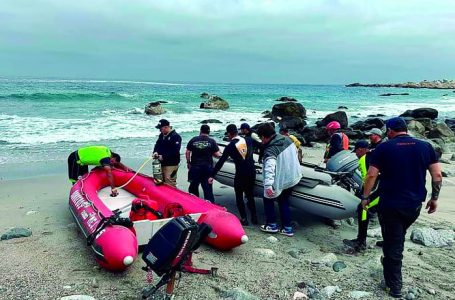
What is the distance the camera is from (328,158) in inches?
301

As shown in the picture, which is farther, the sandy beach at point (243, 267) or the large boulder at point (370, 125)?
the large boulder at point (370, 125)

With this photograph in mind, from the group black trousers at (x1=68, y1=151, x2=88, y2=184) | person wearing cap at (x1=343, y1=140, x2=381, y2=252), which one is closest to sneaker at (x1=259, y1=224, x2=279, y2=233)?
person wearing cap at (x1=343, y1=140, x2=381, y2=252)

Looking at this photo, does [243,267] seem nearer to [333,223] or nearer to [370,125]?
[333,223]

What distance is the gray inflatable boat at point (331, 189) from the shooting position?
625cm

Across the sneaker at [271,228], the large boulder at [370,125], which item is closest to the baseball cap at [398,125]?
the sneaker at [271,228]

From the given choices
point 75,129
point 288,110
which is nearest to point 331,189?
point 75,129

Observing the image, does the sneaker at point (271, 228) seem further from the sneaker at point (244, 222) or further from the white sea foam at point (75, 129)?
the white sea foam at point (75, 129)

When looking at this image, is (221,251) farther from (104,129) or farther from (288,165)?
(104,129)

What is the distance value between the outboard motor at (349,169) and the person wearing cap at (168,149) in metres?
2.65

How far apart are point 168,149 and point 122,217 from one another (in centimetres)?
246

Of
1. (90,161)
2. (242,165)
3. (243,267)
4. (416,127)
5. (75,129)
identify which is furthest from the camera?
(416,127)

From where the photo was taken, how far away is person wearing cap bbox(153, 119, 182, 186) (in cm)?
771

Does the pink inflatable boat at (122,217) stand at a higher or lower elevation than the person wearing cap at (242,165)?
lower

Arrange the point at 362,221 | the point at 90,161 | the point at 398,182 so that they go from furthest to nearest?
the point at 90,161, the point at 362,221, the point at 398,182
